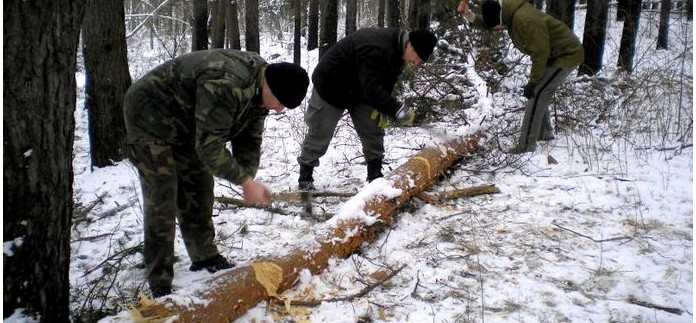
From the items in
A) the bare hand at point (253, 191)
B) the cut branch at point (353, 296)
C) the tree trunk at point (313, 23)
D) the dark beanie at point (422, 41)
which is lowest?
the cut branch at point (353, 296)

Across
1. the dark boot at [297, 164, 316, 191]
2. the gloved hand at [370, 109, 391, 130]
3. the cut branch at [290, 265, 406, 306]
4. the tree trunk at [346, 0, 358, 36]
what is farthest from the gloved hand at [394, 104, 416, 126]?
the tree trunk at [346, 0, 358, 36]

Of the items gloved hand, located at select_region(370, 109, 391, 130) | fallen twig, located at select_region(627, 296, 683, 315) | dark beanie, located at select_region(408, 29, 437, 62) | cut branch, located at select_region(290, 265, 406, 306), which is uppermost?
dark beanie, located at select_region(408, 29, 437, 62)

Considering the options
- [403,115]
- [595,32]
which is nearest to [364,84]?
[403,115]

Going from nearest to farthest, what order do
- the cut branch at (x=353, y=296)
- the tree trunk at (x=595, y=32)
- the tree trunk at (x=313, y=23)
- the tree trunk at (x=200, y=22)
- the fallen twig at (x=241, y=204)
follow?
the cut branch at (x=353, y=296)
the fallen twig at (x=241, y=204)
the tree trunk at (x=595, y=32)
the tree trunk at (x=200, y=22)
the tree trunk at (x=313, y=23)

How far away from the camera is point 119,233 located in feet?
12.0

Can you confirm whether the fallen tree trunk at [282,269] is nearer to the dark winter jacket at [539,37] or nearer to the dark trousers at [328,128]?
the dark trousers at [328,128]

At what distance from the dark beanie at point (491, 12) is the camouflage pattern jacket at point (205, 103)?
3153 millimetres

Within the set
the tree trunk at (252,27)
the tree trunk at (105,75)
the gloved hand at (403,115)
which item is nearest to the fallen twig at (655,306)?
the gloved hand at (403,115)

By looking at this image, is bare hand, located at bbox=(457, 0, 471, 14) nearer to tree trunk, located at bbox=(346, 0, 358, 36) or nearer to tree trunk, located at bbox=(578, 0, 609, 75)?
tree trunk, located at bbox=(578, 0, 609, 75)

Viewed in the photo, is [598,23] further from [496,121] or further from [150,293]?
[150,293]

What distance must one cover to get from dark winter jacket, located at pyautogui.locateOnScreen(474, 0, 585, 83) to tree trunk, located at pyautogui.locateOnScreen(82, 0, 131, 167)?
12.8 feet

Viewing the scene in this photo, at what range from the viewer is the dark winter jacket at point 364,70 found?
13.0ft

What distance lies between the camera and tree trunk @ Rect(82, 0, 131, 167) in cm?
510

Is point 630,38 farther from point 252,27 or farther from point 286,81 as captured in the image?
point 286,81
